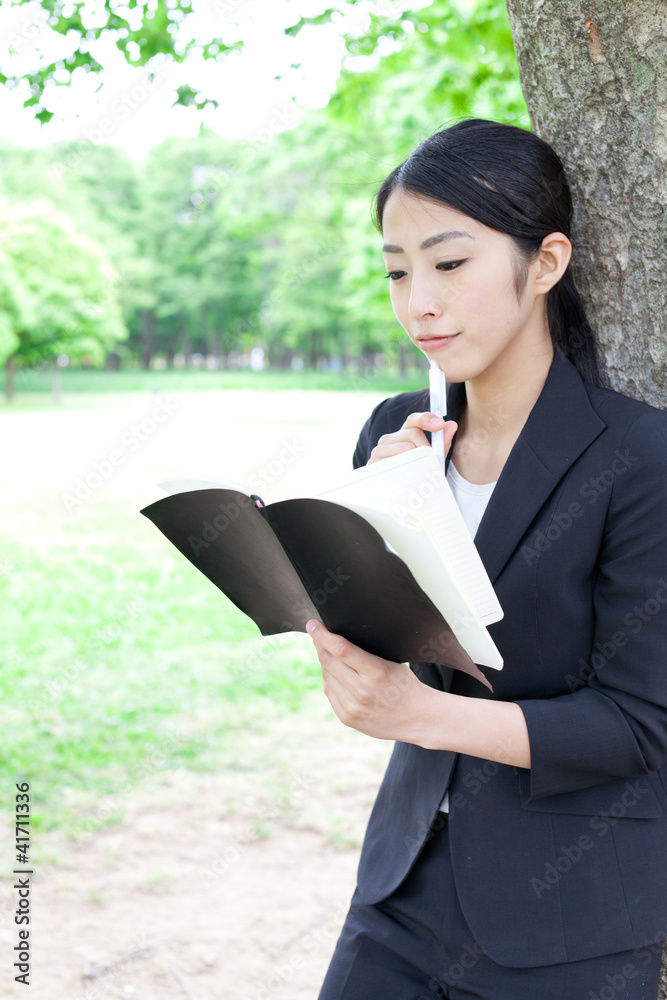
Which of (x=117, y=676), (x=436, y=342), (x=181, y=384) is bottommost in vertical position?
(x=181, y=384)

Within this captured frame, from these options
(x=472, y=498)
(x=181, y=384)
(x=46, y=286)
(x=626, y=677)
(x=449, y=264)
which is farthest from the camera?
(x=181, y=384)

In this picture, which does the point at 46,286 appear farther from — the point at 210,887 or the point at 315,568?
the point at 315,568

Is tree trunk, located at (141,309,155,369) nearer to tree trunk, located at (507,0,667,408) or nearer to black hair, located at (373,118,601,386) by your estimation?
tree trunk, located at (507,0,667,408)

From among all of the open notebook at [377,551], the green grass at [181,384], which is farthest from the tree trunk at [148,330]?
the open notebook at [377,551]

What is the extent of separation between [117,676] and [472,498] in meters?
5.06

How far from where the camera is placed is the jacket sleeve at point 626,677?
1.45 meters

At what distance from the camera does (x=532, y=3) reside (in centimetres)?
190

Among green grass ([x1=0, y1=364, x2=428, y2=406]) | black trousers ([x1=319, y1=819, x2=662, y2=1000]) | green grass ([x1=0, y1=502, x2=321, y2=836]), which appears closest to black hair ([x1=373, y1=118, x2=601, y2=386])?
black trousers ([x1=319, y1=819, x2=662, y2=1000])

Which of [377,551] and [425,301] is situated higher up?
[425,301]

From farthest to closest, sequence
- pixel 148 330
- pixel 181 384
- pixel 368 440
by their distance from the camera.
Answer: pixel 148 330
pixel 181 384
pixel 368 440

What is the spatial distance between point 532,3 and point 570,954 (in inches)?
73.5

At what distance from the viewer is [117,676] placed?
6.32 metres

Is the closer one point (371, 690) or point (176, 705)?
point (371, 690)

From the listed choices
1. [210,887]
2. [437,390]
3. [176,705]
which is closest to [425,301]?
[437,390]
